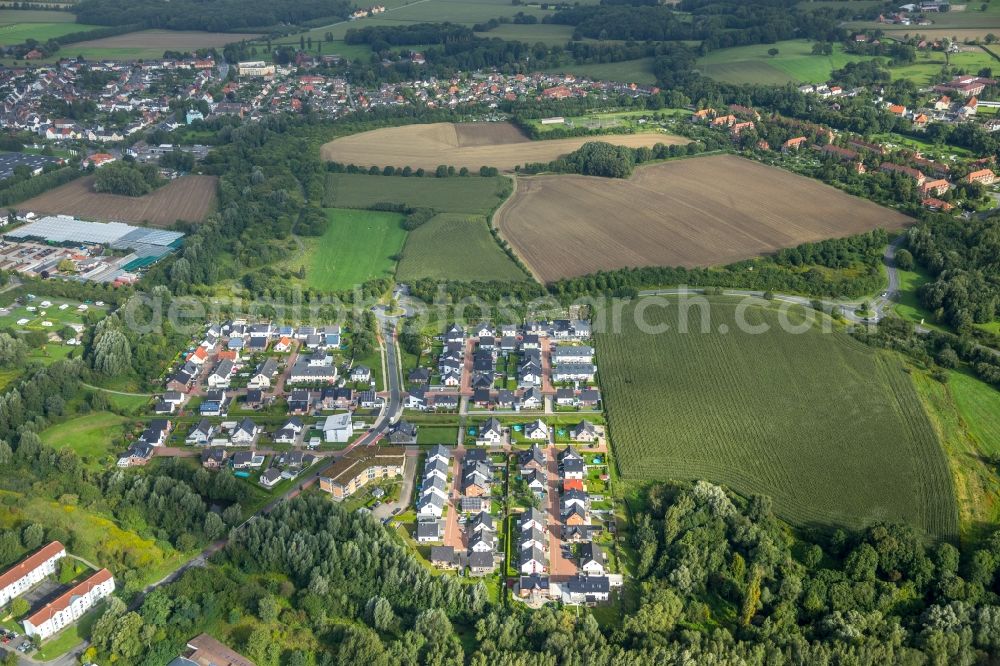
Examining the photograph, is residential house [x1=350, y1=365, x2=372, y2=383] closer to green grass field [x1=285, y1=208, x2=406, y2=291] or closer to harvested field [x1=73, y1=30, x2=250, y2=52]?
green grass field [x1=285, y1=208, x2=406, y2=291]

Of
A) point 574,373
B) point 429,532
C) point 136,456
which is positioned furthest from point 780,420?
point 136,456

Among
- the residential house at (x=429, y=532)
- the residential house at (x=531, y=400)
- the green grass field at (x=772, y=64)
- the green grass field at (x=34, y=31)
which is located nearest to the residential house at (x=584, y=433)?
the residential house at (x=531, y=400)

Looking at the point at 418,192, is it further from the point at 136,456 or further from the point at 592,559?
the point at 592,559

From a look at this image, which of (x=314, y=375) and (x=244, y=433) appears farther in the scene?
(x=314, y=375)

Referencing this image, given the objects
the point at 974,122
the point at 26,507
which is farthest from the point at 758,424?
the point at 974,122

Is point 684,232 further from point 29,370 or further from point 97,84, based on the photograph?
point 97,84

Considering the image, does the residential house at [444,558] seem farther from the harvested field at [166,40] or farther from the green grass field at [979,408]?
the harvested field at [166,40]
